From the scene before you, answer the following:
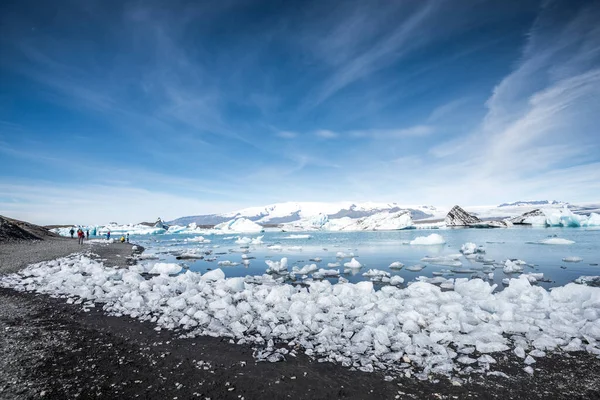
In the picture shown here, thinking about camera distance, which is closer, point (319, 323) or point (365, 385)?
point (365, 385)

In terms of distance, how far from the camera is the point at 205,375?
4199 mm

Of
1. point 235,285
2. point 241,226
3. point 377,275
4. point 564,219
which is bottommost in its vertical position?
point 377,275

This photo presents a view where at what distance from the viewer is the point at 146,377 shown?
13.5 ft

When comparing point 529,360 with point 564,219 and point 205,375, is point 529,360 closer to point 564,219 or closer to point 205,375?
point 205,375

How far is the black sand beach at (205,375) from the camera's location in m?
3.72

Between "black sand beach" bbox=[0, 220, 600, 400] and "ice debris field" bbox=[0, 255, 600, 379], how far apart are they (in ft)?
0.90

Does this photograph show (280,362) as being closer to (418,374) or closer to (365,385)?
(365,385)

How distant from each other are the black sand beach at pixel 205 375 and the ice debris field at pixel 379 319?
0.28 m

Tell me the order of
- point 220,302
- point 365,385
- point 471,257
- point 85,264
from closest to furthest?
point 365,385 → point 220,302 → point 85,264 → point 471,257

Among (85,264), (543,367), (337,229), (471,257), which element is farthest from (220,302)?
(337,229)

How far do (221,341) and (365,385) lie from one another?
2640 millimetres

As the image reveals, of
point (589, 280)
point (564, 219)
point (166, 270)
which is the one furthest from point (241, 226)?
point (589, 280)

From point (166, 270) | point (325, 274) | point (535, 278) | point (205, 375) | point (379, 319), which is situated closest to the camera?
point (205, 375)

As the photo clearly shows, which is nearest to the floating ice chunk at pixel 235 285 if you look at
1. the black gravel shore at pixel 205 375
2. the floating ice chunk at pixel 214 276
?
the floating ice chunk at pixel 214 276
